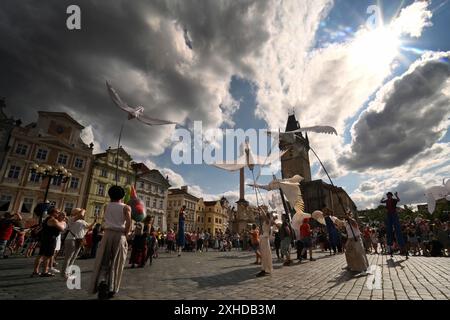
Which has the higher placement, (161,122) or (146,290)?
(161,122)

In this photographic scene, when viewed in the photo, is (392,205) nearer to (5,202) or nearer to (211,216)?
(5,202)

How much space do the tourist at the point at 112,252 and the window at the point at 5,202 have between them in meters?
32.8

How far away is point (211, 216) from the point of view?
7606cm

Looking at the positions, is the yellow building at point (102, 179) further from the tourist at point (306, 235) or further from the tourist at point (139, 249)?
the tourist at point (306, 235)

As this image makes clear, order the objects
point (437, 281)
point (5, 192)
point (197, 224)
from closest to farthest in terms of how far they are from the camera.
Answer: point (437, 281) → point (5, 192) → point (197, 224)

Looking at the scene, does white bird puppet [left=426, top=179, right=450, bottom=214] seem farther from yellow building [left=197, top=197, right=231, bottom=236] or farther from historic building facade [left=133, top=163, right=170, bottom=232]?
yellow building [left=197, top=197, right=231, bottom=236]

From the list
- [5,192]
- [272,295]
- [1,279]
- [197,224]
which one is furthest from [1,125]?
[197,224]

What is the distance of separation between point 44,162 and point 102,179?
28.9 ft

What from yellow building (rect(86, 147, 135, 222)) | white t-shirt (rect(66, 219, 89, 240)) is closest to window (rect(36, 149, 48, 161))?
yellow building (rect(86, 147, 135, 222))

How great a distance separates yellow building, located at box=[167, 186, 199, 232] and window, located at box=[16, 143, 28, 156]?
3956 cm

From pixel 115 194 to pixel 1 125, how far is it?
34.2 meters
